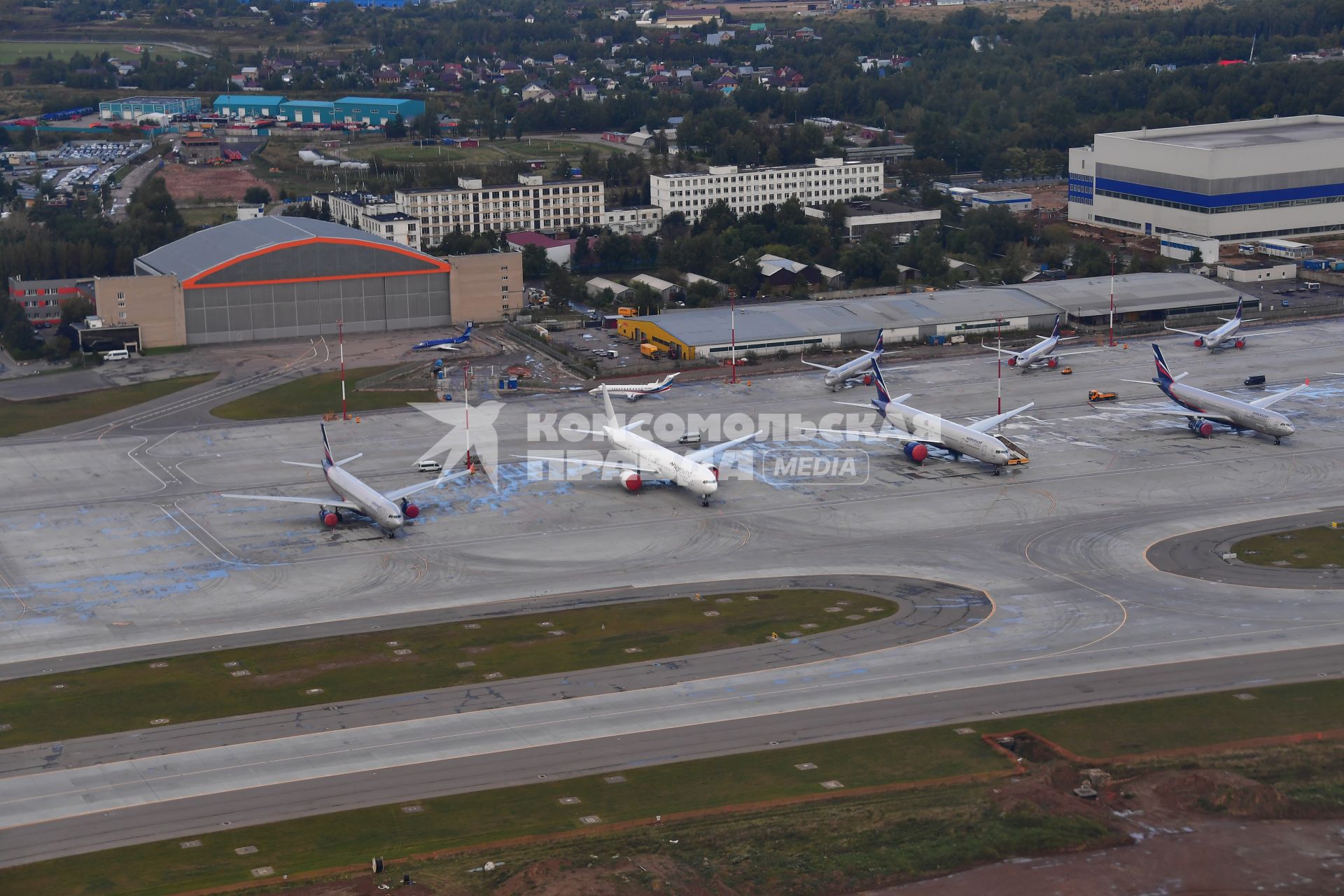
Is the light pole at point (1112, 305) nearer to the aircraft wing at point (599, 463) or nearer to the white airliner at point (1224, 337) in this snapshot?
the white airliner at point (1224, 337)

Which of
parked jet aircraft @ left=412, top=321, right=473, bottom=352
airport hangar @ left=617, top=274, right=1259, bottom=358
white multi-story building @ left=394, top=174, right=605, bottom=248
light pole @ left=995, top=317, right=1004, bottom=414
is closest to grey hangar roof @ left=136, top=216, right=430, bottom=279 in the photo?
parked jet aircraft @ left=412, top=321, right=473, bottom=352

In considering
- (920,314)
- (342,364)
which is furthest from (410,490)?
(920,314)

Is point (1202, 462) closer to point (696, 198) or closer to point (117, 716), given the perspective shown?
point (117, 716)

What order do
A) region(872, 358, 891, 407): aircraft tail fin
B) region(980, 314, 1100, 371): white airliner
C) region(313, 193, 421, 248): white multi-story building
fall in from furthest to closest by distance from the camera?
region(313, 193, 421, 248): white multi-story building < region(980, 314, 1100, 371): white airliner < region(872, 358, 891, 407): aircraft tail fin

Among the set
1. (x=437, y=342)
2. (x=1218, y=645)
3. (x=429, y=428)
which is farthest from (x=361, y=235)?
(x=1218, y=645)

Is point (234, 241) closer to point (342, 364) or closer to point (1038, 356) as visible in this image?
point (342, 364)

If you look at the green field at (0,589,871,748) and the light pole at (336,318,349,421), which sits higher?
the light pole at (336,318,349,421)

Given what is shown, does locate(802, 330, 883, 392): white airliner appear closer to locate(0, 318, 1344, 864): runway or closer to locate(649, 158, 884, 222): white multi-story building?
locate(0, 318, 1344, 864): runway
